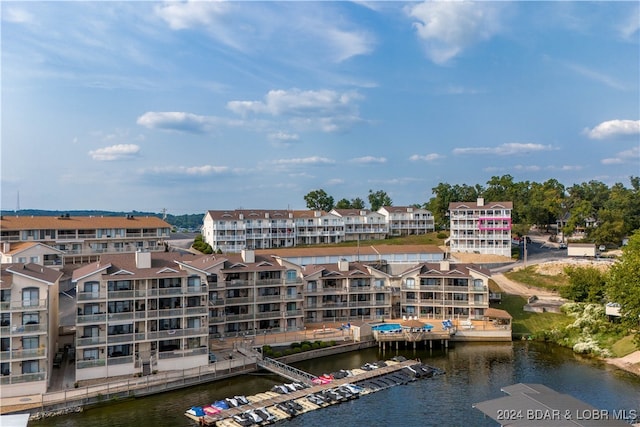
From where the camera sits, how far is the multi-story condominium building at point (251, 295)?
5584 cm

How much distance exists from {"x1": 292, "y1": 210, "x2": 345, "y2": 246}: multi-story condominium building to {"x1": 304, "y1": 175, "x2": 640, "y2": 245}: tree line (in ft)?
90.1

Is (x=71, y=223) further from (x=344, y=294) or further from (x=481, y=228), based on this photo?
(x=481, y=228)

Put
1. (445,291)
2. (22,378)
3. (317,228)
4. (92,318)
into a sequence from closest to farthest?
(22,378) < (92,318) < (445,291) < (317,228)

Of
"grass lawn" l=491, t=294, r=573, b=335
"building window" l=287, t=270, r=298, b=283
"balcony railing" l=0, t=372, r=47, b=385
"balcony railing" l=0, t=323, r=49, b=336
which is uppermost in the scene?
"building window" l=287, t=270, r=298, b=283

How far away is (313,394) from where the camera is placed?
4247 centimetres

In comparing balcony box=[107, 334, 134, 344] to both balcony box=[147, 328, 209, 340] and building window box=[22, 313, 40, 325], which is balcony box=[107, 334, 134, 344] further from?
building window box=[22, 313, 40, 325]

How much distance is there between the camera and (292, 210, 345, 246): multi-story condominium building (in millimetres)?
122000

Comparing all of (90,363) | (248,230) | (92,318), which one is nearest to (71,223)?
(248,230)

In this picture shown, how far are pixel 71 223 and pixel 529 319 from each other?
2915 inches

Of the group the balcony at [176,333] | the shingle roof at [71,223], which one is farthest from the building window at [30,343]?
the shingle roof at [71,223]

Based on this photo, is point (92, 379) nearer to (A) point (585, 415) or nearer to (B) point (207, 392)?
(B) point (207, 392)

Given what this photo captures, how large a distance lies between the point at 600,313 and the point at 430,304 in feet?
69.2

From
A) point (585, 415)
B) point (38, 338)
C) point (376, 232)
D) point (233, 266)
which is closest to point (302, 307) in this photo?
point (233, 266)

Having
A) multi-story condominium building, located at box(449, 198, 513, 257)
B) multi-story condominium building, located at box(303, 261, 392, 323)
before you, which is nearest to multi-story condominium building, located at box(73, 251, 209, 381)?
multi-story condominium building, located at box(303, 261, 392, 323)
